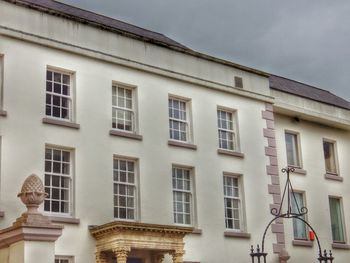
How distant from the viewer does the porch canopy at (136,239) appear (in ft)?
61.3

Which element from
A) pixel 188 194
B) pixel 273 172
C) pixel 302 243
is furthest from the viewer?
pixel 302 243

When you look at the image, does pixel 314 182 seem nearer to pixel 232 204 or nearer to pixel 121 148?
pixel 232 204

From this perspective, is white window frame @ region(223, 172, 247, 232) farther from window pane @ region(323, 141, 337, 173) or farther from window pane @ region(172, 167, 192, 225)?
window pane @ region(323, 141, 337, 173)

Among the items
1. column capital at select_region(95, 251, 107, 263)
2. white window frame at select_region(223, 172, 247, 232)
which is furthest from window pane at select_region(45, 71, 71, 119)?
white window frame at select_region(223, 172, 247, 232)

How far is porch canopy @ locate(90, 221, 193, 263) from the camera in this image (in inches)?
736

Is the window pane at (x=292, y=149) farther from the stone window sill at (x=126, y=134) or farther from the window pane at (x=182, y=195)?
the stone window sill at (x=126, y=134)

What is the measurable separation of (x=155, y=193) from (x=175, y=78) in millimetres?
4413

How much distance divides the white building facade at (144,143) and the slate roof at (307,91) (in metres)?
1.83

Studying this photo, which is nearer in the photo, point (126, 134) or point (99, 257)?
point (99, 257)

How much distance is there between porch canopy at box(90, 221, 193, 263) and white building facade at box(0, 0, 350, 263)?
45 millimetres

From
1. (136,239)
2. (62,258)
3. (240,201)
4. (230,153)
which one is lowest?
(62,258)

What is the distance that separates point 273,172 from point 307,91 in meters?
8.06

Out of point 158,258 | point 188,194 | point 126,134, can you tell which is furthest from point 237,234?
point 126,134

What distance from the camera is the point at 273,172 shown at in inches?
1005
